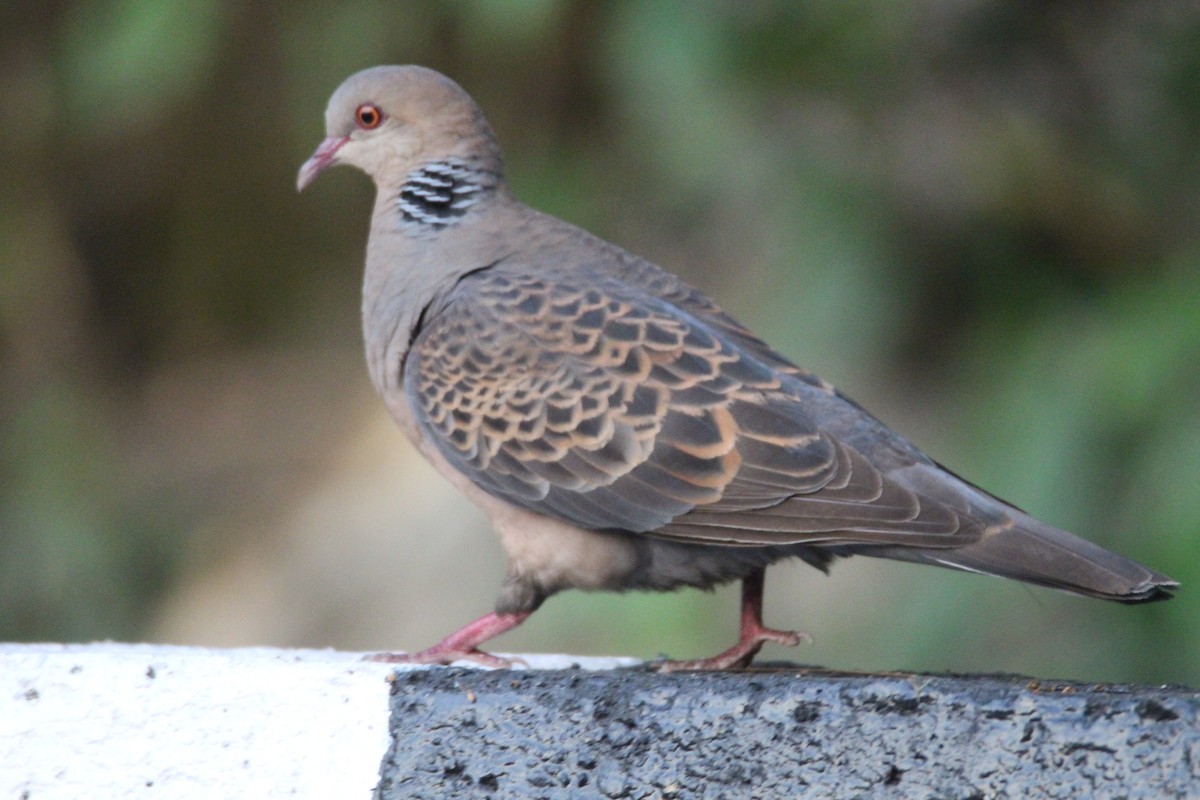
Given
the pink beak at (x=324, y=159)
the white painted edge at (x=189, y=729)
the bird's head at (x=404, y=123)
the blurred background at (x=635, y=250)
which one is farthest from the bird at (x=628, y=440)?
the blurred background at (x=635, y=250)

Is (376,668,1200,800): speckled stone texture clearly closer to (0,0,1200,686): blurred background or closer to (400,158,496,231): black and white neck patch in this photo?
(400,158,496,231): black and white neck patch

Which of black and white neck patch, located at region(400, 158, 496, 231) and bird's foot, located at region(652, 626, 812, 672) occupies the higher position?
black and white neck patch, located at region(400, 158, 496, 231)

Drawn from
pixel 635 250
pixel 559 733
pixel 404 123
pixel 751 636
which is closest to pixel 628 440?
pixel 751 636

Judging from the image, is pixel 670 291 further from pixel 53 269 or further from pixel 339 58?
pixel 53 269

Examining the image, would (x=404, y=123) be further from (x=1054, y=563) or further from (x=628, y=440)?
(x=1054, y=563)

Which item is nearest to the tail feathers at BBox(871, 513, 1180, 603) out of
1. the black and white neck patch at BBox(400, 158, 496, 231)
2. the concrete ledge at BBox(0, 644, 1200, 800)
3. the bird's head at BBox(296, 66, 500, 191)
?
the concrete ledge at BBox(0, 644, 1200, 800)

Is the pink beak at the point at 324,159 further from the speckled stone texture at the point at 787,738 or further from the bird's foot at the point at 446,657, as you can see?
the speckled stone texture at the point at 787,738

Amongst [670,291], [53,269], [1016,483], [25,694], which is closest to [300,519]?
[53,269]

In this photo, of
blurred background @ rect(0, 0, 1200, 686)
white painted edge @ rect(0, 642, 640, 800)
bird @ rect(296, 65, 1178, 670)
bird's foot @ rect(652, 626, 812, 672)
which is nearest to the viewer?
white painted edge @ rect(0, 642, 640, 800)
